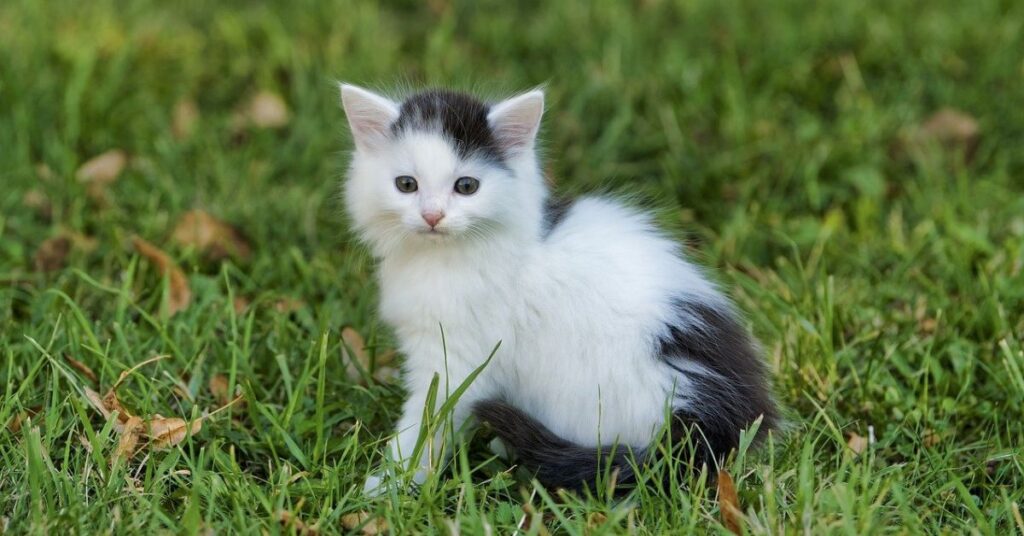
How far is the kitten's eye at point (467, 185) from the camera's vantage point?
3088 mm

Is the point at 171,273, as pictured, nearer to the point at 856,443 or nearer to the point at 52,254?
the point at 52,254

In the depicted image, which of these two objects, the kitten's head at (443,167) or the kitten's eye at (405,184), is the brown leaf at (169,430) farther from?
the kitten's eye at (405,184)

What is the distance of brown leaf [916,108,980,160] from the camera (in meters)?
5.37

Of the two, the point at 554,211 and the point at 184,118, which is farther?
the point at 184,118

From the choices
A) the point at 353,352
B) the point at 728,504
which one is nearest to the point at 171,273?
the point at 353,352

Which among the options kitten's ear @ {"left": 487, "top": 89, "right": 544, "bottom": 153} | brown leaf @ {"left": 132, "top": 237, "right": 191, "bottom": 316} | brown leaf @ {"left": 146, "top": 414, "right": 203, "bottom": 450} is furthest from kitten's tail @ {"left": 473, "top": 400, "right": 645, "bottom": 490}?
brown leaf @ {"left": 132, "top": 237, "right": 191, "bottom": 316}

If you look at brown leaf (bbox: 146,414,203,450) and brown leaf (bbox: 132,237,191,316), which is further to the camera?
brown leaf (bbox: 132,237,191,316)

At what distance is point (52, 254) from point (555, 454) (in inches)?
96.6

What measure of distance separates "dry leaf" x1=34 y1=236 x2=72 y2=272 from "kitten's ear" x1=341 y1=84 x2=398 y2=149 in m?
1.82

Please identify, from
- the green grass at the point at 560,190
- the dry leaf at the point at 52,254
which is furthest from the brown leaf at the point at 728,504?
the dry leaf at the point at 52,254

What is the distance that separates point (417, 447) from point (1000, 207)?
3.03m

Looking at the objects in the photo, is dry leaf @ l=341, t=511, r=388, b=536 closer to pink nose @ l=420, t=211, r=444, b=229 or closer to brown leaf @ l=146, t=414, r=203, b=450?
brown leaf @ l=146, t=414, r=203, b=450

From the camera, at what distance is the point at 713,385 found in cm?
310

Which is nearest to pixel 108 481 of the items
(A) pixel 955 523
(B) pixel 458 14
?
(A) pixel 955 523
